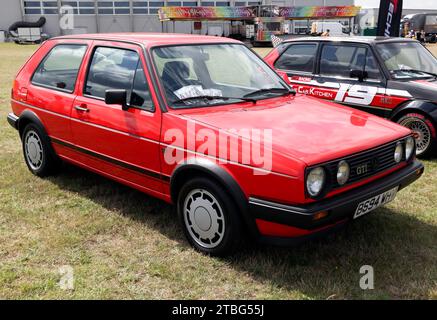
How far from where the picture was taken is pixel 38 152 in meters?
5.22

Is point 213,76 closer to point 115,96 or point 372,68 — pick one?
point 115,96

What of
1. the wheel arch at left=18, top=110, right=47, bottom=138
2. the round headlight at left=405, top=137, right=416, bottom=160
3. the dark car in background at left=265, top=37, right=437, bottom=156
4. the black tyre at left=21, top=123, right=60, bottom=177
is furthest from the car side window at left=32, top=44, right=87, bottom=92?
the dark car in background at left=265, top=37, right=437, bottom=156

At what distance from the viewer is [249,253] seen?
352cm

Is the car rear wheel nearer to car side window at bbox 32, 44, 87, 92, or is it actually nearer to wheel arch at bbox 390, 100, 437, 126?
wheel arch at bbox 390, 100, 437, 126

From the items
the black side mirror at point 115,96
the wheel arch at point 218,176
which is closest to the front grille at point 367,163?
the wheel arch at point 218,176

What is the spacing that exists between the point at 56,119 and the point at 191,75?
175cm

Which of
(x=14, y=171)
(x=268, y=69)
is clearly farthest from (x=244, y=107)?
(x=14, y=171)

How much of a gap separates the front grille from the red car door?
4.62ft

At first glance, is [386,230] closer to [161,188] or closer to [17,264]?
[161,188]

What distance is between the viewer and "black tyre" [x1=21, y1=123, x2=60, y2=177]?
4992 mm

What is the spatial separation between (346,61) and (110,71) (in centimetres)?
394

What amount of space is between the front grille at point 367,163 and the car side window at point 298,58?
3.81 metres

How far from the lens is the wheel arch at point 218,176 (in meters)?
3.04
